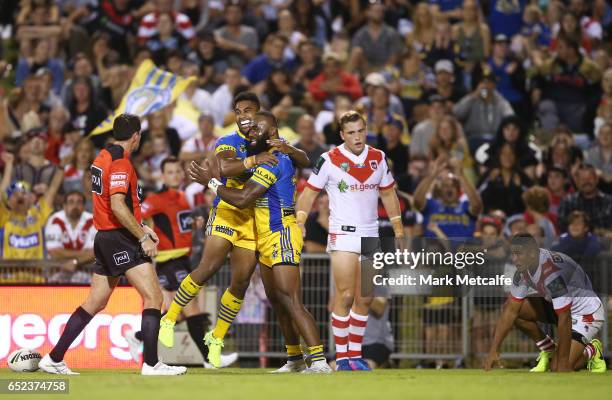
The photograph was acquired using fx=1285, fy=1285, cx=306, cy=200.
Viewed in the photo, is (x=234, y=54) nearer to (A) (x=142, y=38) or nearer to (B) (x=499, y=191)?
(A) (x=142, y=38)

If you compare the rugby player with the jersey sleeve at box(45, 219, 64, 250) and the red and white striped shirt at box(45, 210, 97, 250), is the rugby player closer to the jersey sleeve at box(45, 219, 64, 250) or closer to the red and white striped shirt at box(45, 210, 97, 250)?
the red and white striped shirt at box(45, 210, 97, 250)

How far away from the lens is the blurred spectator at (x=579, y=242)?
53.0ft

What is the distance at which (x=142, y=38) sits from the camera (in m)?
23.8

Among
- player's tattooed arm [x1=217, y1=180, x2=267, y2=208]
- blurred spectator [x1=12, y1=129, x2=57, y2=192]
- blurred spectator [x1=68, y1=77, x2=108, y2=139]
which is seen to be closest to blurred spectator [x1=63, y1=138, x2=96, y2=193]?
blurred spectator [x1=12, y1=129, x2=57, y2=192]

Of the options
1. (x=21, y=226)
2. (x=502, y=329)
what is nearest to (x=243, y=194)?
(x=502, y=329)

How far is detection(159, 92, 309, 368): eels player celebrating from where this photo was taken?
42.0ft

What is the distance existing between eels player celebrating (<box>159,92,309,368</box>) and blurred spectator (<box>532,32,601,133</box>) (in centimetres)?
994

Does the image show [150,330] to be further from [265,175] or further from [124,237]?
[265,175]

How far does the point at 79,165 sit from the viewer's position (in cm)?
1964

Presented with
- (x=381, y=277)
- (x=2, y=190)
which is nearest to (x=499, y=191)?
(x=381, y=277)

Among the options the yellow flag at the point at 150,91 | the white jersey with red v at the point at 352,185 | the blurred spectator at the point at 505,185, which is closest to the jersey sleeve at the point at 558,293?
the white jersey with red v at the point at 352,185

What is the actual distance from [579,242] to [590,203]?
2201 mm

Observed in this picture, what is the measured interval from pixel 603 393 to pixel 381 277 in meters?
4.28

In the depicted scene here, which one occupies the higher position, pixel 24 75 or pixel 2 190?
pixel 24 75
